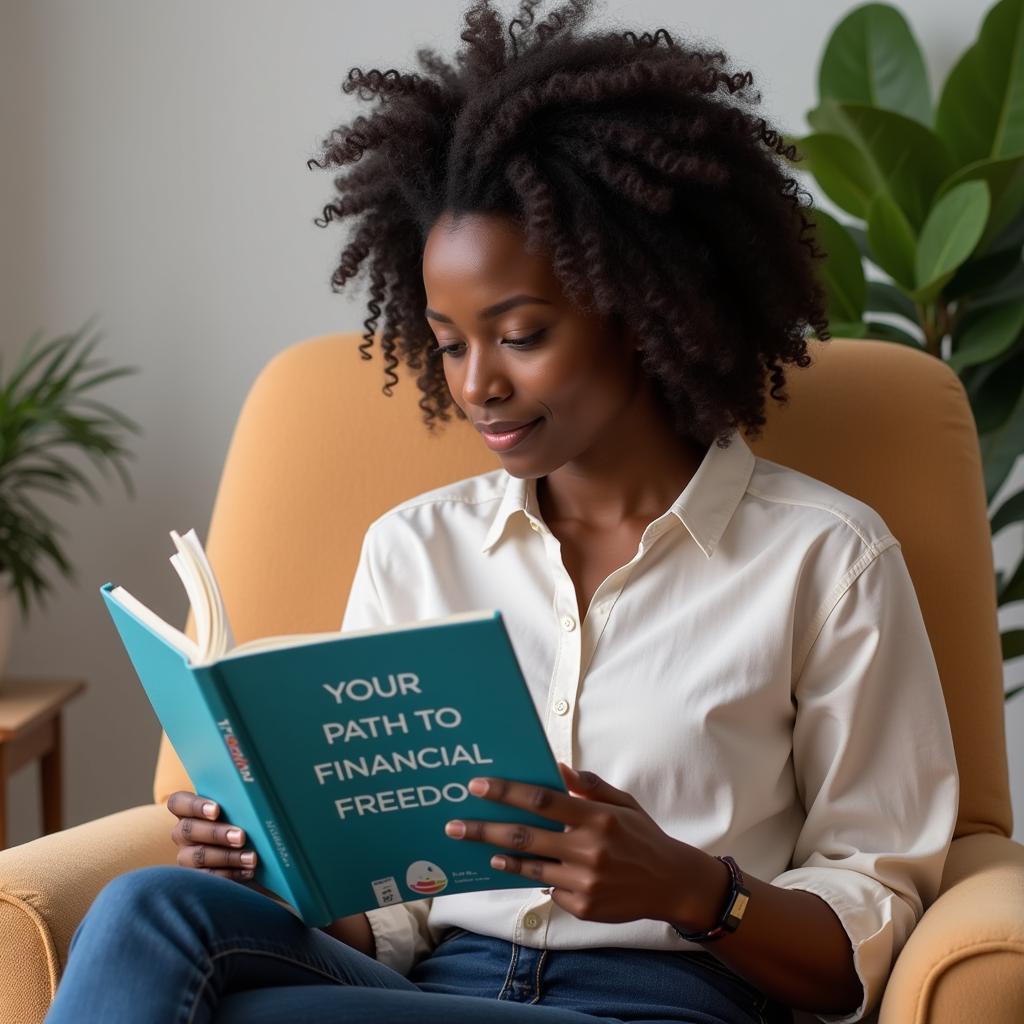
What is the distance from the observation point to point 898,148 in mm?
1863

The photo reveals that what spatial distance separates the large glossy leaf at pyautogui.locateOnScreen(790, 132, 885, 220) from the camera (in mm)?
1843

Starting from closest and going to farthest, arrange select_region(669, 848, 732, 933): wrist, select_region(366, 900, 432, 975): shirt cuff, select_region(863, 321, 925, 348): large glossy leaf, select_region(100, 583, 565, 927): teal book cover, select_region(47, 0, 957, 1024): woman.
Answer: select_region(100, 583, 565, 927): teal book cover → select_region(669, 848, 732, 933): wrist → select_region(47, 0, 957, 1024): woman → select_region(366, 900, 432, 975): shirt cuff → select_region(863, 321, 925, 348): large glossy leaf

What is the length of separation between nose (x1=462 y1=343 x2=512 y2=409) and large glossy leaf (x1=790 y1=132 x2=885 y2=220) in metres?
0.86

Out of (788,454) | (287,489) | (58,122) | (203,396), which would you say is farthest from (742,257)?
(58,122)

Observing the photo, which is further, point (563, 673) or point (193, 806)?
point (563, 673)

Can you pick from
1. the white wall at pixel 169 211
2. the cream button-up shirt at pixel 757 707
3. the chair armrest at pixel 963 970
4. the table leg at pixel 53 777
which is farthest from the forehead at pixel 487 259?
Answer: the table leg at pixel 53 777

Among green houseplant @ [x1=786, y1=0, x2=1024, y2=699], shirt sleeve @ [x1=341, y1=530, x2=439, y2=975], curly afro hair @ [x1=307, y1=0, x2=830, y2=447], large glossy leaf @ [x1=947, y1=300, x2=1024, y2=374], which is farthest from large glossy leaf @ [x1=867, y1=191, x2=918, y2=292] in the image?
shirt sleeve @ [x1=341, y1=530, x2=439, y2=975]

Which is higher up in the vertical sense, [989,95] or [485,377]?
[989,95]

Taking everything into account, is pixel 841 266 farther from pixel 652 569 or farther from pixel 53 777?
pixel 53 777

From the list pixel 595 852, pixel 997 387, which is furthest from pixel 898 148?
pixel 595 852

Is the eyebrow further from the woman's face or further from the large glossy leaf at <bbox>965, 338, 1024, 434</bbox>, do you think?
the large glossy leaf at <bbox>965, 338, 1024, 434</bbox>

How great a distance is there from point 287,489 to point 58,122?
3.66ft

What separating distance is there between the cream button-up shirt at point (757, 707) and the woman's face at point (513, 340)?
0.12 meters

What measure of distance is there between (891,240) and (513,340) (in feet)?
2.88
